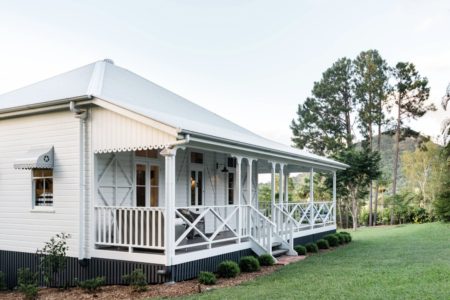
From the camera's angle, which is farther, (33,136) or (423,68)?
(423,68)

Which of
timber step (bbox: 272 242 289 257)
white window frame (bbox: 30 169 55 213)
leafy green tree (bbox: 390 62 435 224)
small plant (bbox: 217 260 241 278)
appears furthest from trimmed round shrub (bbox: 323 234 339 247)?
leafy green tree (bbox: 390 62 435 224)

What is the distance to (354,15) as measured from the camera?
74.7 feet

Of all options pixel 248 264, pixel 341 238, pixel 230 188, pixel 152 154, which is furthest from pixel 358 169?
pixel 152 154

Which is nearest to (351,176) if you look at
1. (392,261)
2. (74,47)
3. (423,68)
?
(423,68)

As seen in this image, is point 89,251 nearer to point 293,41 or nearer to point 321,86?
point 293,41

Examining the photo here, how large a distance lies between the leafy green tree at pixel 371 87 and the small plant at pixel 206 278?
26067 mm

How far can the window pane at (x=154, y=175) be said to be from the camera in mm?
11875

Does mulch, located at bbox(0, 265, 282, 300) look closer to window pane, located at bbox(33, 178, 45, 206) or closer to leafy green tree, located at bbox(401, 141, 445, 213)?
window pane, located at bbox(33, 178, 45, 206)

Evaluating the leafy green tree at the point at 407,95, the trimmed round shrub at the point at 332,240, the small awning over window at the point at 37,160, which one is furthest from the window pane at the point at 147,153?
the leafy green tree at the point at 407,95

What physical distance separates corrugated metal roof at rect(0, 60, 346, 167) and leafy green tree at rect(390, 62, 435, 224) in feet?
74.8

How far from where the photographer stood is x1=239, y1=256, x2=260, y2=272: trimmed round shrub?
10703 mm

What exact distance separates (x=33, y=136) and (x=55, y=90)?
1456mm

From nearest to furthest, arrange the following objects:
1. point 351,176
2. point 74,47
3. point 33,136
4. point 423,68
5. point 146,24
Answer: point 33,136, point 74,47, point 146,24, point 351,176, point 423,68

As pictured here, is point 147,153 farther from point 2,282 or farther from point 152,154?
point 2,282
